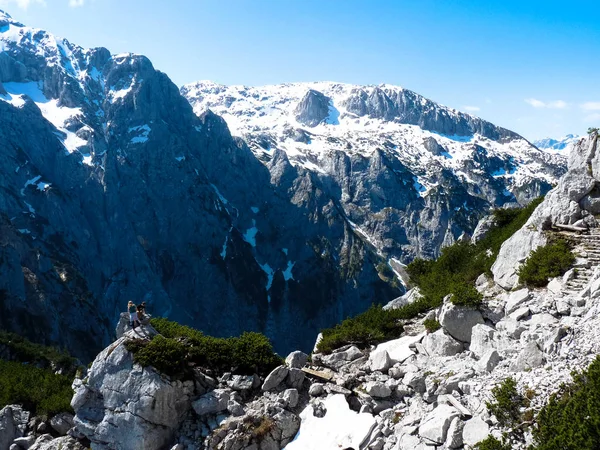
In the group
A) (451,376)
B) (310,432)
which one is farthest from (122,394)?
(451,376)

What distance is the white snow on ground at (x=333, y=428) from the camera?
62.6ft

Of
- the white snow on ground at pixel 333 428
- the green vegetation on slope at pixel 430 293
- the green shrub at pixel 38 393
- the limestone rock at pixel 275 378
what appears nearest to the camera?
the white snow on ground at pixel 333 428

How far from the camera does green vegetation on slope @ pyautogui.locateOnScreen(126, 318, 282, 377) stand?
2316cm

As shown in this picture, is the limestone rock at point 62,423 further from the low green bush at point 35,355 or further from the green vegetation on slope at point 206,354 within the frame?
the low green bush at point 35,355

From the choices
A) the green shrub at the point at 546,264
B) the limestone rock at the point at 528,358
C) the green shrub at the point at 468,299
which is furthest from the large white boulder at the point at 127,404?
the green shrub at the point at 546,264

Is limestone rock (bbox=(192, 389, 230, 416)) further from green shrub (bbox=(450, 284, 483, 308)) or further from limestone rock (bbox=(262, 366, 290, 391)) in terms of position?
green shrub (bbox=(450, 284, 483, 308))

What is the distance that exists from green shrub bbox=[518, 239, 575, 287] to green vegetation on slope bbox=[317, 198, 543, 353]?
3540 mm

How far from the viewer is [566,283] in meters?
24.0

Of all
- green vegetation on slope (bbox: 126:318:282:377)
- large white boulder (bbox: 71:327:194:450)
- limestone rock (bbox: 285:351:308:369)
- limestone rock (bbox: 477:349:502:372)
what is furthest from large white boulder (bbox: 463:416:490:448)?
large white boulder (bbox: 71:327:194:450)

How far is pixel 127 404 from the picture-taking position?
2231 cm

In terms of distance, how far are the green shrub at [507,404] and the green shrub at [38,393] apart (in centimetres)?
2610

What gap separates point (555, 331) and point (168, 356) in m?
19.1

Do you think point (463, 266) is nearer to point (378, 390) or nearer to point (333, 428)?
point (378, 390)

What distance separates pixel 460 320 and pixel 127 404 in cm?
1905
